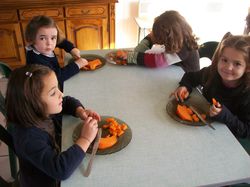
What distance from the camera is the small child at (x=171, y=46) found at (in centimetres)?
160

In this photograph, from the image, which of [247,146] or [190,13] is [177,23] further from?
[190,13]

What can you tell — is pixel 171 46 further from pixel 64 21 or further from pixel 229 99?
pixel 64 21

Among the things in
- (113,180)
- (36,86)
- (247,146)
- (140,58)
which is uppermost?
(36,86)

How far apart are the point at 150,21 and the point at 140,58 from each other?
5.24 feet

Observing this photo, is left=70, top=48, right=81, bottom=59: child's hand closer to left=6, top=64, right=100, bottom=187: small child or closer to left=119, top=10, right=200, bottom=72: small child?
left=119, top=10, right=200, bottom=72: small child

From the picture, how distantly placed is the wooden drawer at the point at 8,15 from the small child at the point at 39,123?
2.01 metres

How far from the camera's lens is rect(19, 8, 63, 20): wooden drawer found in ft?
8.99

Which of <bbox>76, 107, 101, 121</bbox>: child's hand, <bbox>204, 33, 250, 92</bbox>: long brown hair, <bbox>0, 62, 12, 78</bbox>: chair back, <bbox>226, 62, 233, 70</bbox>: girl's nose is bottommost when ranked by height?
<bbox>76, 107, 101, 121</bbox>: child's hand

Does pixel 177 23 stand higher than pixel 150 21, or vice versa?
pixel 177 23

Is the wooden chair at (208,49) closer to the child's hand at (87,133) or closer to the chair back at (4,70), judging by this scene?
the child's hand at (87,133)

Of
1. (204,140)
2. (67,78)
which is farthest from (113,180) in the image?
(67,78)

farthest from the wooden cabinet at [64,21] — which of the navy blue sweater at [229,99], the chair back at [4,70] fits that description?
the navy blue sweater at [229,99]

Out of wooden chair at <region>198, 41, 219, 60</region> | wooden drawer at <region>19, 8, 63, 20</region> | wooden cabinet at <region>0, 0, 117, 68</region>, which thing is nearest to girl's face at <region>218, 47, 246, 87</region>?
wooden chair at <region>198, 41, 219, 60</region>

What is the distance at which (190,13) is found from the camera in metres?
3.52
